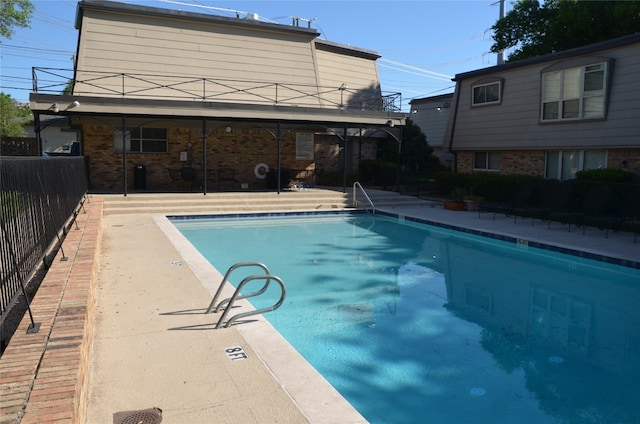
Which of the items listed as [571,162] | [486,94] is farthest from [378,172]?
[571,162]

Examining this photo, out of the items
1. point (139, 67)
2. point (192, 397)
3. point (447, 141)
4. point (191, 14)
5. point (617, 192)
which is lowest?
point (192, 397)

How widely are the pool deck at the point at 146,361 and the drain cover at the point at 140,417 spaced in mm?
43

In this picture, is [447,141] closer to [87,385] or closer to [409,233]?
[409,233]

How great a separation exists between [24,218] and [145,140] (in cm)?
1462

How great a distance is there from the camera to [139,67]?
1819cm

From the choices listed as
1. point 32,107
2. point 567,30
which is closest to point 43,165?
point 32,107

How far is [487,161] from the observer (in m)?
19.6

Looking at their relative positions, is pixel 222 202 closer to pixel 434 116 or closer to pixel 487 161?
pixel 487 161

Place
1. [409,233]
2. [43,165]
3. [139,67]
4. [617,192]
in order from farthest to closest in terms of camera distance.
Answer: [139,67]
[409,233]
[617,192]
[43,165]

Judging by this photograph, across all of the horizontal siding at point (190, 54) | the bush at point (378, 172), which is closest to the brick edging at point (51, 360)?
the horizontal siding at point (190, 54)

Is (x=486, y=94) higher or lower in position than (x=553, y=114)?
higher

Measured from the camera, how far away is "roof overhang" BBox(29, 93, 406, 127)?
14477 millimetres

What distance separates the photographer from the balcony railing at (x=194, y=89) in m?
17.0

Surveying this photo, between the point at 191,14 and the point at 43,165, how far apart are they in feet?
48.1
